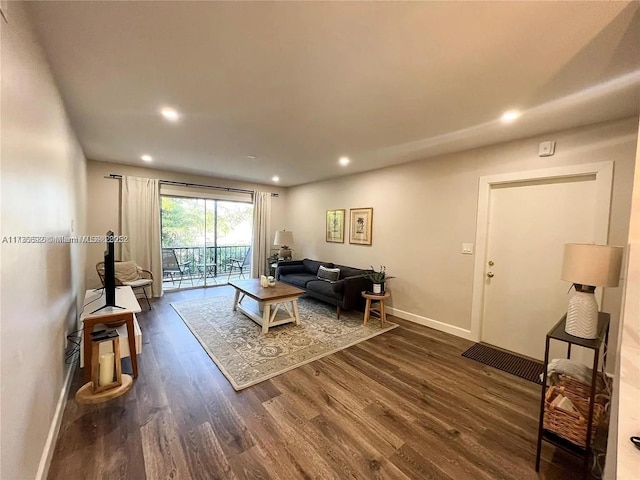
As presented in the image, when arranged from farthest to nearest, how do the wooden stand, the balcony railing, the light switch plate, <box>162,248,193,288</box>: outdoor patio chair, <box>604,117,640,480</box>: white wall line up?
the balcony railing → <box>162,248,193,288</box>: outdoor patio chair → the light switch plate → the wooden stand → <box>604,117,640,480</box>: white wall

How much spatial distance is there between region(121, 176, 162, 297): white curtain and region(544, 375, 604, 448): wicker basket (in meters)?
5.71

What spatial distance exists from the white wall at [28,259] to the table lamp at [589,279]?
9.36 feet

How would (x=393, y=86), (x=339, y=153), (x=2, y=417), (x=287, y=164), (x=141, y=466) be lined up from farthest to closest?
(x=287, y=164) → (x=339, y=153) → (x=393, y=86) → (x=141, y=466) → (x=2, y=417)

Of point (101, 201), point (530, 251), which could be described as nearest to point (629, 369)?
point (530, 251)

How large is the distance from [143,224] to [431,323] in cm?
533

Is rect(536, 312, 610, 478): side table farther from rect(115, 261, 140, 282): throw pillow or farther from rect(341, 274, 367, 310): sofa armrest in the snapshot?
rect(115, 261, 140, 282): throw pillow

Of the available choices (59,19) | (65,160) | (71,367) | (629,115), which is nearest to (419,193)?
(629,115)

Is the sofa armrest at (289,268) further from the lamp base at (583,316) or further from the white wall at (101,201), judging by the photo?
the lamp base at (583,316)

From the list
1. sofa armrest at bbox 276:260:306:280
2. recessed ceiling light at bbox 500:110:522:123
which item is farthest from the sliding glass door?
recessed ceiling light at bbox 500:110:522:123

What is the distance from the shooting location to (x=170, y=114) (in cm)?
258

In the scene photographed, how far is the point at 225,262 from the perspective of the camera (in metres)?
6.52

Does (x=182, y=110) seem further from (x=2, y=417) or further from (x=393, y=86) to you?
(x=2, y=417)

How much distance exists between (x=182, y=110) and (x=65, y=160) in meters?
1.18

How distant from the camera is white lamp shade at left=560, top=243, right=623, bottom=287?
1597 mm
